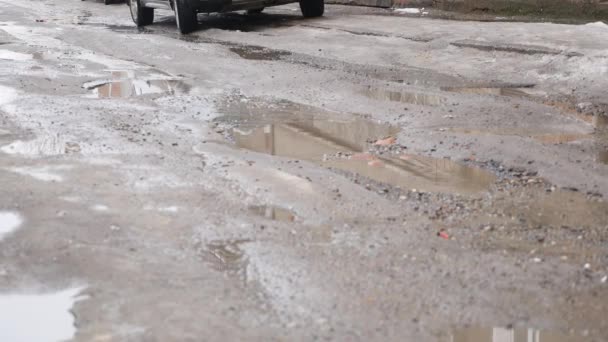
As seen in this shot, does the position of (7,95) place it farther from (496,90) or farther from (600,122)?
(600,122)

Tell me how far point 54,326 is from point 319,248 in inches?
52.6

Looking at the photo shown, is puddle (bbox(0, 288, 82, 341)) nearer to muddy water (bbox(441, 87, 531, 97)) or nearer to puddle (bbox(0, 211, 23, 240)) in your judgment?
puddle (bbox(0, 211, 23, 240))

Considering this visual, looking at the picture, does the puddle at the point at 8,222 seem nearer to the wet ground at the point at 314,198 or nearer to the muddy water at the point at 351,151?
the wet ground at the point at 314,198

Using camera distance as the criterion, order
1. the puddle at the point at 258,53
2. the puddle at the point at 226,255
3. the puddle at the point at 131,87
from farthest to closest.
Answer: the puddle at the point at 258,53 < the puddle at the point at 131,87 < the puddle at the point at 226,255

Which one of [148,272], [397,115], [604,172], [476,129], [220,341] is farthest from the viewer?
[397,115]

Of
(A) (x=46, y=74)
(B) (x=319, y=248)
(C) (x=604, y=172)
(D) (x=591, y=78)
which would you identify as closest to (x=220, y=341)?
(B) (x=319, y=248)

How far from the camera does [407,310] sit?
3.35 metres

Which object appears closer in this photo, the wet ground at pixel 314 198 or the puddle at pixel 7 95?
the wet ground at pixel 314 198

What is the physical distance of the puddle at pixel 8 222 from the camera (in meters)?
4.37

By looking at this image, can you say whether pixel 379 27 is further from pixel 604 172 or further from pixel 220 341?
pixel 220 341

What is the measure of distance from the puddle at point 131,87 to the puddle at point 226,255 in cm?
422

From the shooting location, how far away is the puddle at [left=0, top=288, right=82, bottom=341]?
329cm

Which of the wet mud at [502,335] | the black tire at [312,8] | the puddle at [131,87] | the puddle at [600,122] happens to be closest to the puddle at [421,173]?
the puddle at [600,122]

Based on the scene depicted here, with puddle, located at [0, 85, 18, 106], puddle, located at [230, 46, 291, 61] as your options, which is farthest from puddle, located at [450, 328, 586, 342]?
puddle, located at [230, 46, 291, 61]
